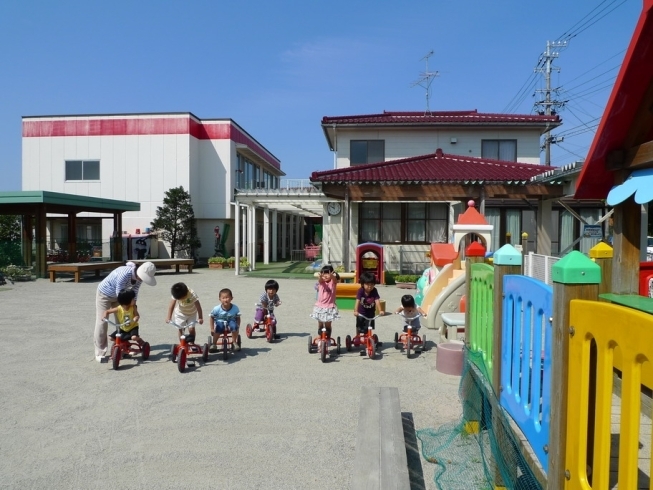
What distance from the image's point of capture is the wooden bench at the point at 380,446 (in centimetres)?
332

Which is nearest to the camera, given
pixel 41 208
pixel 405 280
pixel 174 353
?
pixel 174 353

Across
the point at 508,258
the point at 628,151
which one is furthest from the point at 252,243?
the point at 508,258

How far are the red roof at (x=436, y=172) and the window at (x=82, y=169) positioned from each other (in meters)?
17.0

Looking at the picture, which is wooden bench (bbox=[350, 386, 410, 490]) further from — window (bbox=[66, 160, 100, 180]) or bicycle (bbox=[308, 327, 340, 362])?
window (bbox=[66, 160, 100, 180])

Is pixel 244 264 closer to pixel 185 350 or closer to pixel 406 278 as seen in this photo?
pixel 406 278

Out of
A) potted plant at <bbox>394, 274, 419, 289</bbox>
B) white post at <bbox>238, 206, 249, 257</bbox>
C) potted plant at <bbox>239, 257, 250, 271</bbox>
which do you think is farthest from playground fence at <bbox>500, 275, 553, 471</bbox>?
white post at <bbox>238, 206, 249, 257</bbox>

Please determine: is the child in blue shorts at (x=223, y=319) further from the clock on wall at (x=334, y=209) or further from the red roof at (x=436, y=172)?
the clock on wall at (x=334, y=209)

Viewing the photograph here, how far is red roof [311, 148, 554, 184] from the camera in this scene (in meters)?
17.0

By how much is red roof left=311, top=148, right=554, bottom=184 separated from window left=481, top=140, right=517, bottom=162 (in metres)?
3.11

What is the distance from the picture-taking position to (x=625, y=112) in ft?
14.5

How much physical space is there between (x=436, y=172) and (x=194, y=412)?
47.2 feet

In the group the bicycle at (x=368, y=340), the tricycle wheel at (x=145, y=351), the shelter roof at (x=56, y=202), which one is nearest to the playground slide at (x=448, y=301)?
the bicycle at (x=368, y=340)

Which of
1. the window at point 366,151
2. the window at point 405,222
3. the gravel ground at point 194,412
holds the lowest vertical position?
the gravel ground at point 194,412

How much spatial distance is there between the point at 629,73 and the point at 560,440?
3170 mm
